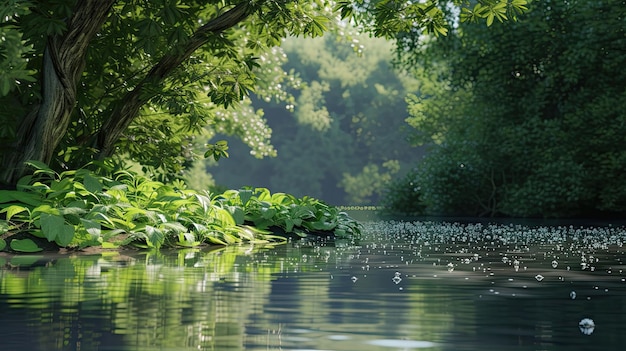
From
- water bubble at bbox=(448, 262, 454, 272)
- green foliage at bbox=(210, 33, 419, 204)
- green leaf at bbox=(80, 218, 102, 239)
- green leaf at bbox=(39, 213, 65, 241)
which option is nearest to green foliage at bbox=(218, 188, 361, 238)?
green leaf at bbox=(80, 218, 102, 239)

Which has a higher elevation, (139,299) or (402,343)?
(139,299)

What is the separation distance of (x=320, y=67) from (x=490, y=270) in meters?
97.0

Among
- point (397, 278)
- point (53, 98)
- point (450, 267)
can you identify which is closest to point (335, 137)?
point (53, 98)

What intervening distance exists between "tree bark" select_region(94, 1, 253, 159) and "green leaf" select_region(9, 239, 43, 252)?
14.3 ft

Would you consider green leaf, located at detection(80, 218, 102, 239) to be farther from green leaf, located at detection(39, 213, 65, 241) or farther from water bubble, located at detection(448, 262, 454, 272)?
water bubble, located at detection(448, 262, 454, 272)

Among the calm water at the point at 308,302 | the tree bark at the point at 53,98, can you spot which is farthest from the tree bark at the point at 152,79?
the calm water at the point at 308,302

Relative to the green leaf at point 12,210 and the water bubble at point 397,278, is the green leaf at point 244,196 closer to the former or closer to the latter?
the green leaf at point 12,210

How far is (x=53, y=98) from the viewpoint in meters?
14.0

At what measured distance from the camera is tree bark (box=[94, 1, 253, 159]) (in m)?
15.0

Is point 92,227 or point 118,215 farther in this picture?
point 118,215

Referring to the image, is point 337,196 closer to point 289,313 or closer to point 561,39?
point 561,39

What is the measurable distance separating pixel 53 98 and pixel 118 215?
2.47 metres

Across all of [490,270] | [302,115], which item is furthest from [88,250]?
[302,115]

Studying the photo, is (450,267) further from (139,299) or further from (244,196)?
(244,196)
